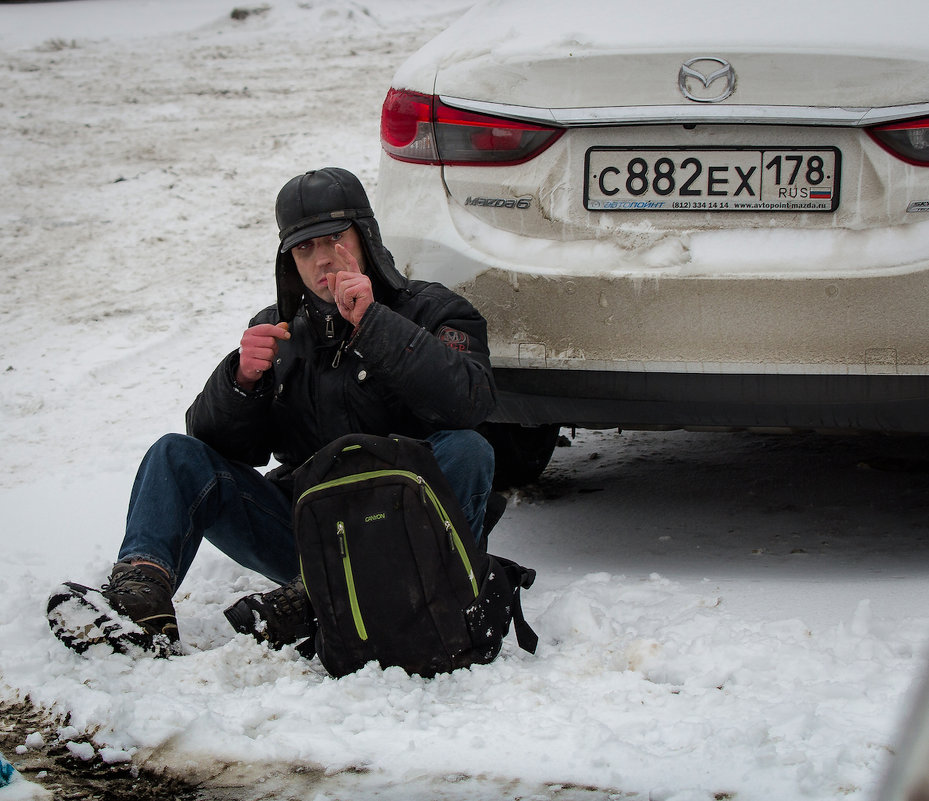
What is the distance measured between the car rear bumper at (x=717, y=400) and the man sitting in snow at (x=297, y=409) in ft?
0.61

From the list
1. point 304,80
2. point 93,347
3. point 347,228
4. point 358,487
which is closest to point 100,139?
point 304,80

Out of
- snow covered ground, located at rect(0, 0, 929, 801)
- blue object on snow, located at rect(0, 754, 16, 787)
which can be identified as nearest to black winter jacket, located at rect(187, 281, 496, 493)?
snow covered ground, located at rect(0, 0, 929, 801)

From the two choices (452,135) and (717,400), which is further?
(452,135)

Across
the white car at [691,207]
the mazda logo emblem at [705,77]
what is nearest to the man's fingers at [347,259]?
the white car at [691,207]

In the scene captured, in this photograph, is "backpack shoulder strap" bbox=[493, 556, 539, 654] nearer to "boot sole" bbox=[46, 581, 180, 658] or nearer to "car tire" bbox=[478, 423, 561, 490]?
"boot sole" bbox=[46, 581, 180, 658]

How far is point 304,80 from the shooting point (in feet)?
31.8

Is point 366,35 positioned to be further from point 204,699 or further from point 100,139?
point 204,699

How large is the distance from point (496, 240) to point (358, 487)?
722mm

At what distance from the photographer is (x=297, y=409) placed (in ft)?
9.35

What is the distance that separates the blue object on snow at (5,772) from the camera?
84.0 inches

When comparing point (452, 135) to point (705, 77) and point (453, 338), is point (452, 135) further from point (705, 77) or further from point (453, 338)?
point (705, 77)

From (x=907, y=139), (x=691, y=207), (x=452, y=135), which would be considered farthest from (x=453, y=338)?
(x=907, y=139)

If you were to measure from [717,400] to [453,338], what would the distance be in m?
0.62

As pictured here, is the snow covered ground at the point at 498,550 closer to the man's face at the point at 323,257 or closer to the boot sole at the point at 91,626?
the boot sole at the point at 91,626
